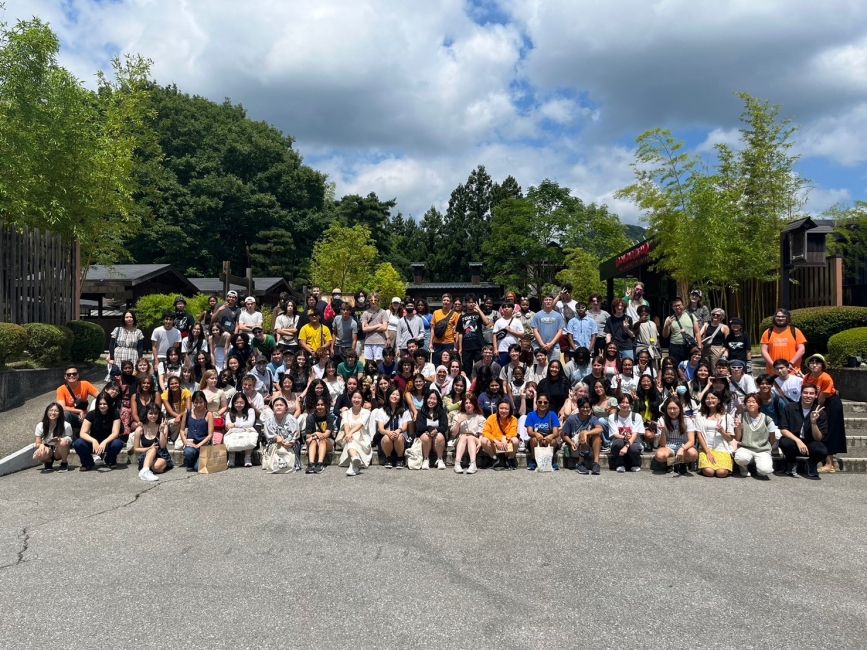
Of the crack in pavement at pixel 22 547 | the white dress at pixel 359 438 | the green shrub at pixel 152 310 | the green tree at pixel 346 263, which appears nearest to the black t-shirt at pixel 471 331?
the white dress at pixel 359 438

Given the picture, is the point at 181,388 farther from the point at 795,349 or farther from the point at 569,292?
the point at 795,349

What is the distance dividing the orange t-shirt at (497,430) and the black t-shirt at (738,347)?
12.7ft

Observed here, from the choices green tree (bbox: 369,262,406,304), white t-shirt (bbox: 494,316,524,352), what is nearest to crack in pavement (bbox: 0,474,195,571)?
white t-shirt (bbox: 494,316,524,352)

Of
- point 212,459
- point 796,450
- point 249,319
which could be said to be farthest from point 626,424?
point 249,319

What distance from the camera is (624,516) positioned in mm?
6590

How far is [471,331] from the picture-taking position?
11.5m

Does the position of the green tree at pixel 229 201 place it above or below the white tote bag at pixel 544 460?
above

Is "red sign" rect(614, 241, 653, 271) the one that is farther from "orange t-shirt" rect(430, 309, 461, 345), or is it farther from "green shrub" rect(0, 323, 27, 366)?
"green shrub" rect(0, 323, 27, 366)

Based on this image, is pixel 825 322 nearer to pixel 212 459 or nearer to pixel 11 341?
pixel 212 459

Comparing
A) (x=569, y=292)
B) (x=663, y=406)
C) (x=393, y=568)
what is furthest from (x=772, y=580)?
(x=569, y=292)

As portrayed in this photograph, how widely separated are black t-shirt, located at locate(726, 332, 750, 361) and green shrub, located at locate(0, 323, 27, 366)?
1192 cm

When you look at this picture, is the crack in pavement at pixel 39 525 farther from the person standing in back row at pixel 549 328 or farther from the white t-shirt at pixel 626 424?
the person standing in back row at pixel 549 328

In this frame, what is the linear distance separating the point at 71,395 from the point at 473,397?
5.58 metres

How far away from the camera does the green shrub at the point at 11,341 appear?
38.2 ft
